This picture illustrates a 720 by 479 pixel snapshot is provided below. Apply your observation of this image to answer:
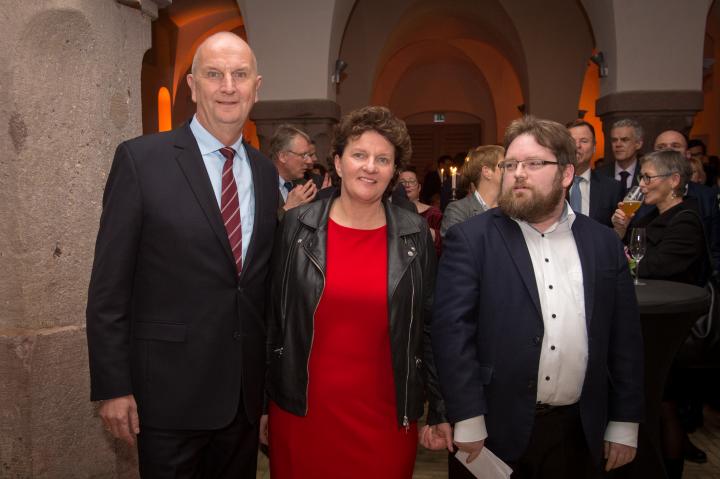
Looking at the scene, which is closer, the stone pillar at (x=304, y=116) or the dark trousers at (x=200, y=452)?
the dark trousers at (x=200, y=452)

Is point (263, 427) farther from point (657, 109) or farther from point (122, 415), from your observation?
point (657, 109)

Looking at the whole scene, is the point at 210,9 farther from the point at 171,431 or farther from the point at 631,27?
the point at 171,431

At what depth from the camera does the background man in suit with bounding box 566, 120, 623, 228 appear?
3.99 meters

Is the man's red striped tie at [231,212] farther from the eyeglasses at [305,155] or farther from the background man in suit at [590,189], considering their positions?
the background man in suit at [590,189]

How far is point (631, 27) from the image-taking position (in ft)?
20.1

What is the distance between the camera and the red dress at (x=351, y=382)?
199 centimetres

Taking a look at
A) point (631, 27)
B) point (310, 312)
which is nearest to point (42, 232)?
point (310, 312)

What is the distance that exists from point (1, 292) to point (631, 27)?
6322mm

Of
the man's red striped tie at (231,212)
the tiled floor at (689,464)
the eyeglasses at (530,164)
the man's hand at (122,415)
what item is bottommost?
the tiled floor at (689,464)

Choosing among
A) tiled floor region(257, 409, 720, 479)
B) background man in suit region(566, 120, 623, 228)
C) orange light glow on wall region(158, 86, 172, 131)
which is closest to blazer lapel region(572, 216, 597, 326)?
→ tiled floor region(257, 409, 720, 479)

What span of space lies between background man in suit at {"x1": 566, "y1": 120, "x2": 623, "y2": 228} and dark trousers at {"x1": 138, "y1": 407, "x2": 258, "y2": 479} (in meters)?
2.94

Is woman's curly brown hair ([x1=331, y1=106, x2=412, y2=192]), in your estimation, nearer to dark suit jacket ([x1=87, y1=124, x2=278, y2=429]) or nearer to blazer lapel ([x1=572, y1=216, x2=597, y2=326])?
dark suit jacket ([x1=87, y1=124, x2=278, y2=429])

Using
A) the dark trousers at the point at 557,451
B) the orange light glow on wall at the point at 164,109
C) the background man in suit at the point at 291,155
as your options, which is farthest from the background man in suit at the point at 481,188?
the orange light glow on wall at the point at 164,109

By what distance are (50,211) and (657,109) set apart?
5.93m
